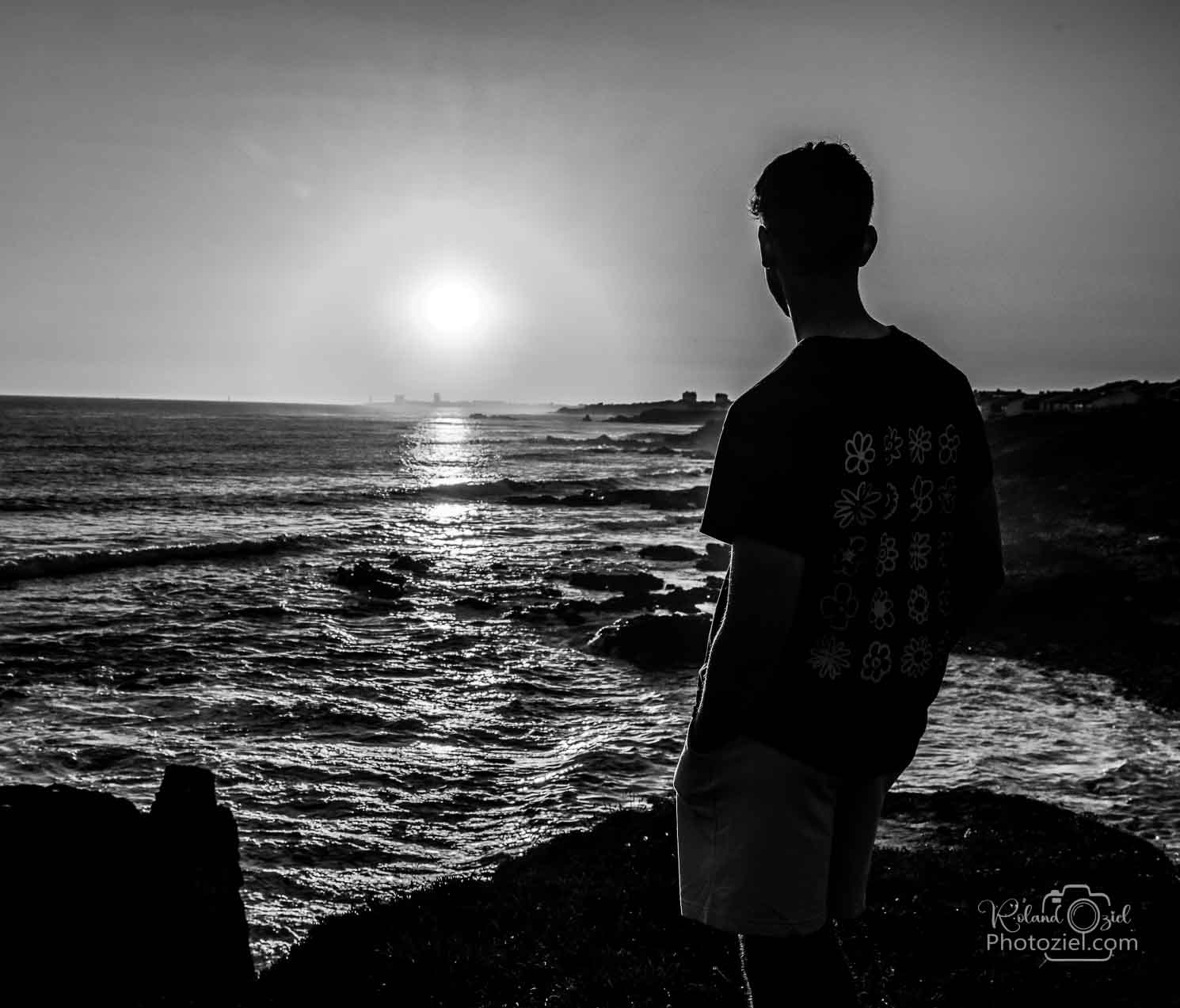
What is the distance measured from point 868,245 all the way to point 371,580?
2185 cm

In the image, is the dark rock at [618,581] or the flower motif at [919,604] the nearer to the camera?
the flower motif at [919,604]

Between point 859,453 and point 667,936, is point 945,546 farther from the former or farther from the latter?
point 667,936

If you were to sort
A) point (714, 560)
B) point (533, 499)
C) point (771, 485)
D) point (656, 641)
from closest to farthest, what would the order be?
point (771, 485), point (656, 641), point (714, 560), point (533, 499)

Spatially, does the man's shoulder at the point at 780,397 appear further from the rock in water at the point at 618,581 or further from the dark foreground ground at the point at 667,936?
the rock in water at the point at 618,581

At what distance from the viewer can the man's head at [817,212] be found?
238 centimetres

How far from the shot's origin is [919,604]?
249cm

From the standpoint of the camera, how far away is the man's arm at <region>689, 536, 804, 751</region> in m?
2.23

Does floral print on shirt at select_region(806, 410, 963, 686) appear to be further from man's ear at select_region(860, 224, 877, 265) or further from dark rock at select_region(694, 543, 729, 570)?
dark rock at select_region(694, 543, 729, 570)

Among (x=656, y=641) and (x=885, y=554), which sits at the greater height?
(x=885, y=554)

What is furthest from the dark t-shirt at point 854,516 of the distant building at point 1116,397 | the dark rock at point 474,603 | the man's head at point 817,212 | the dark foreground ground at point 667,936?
the distant building at point 1116,397

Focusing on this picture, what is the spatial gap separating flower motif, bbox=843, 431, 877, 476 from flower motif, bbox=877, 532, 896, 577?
0.70ft

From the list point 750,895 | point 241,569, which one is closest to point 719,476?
point 750,895

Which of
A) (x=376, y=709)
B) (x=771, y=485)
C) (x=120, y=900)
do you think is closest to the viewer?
(x=771, y=485)

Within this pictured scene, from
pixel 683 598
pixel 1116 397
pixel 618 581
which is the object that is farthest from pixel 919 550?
pixel 1116 397
